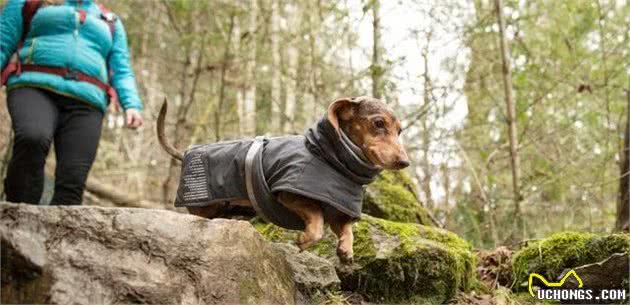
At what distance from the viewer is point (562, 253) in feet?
13.8

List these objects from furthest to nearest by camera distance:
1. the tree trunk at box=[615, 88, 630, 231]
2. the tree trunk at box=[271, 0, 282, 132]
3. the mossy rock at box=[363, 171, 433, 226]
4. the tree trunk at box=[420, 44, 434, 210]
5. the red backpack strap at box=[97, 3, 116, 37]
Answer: the tree trunk at box=[271, 0, 282, 132], the tree trunk at box=[420, 44, 434, 210], the tree trunk at box=[615, 88, 630, 231], the mossy rock at box=[363, 171, 433, 226], the red backpack strap at box=[97, 3, 116, 37]

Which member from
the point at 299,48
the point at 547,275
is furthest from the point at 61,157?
the point at 299,48

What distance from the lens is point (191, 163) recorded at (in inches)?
152

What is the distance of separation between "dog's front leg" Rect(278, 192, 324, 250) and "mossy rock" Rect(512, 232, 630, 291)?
1.78 m

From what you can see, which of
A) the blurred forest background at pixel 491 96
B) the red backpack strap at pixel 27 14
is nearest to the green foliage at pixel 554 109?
the blurred forest background at pixel 491 96

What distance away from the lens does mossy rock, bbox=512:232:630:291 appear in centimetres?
397

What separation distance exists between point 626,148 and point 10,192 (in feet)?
17.4

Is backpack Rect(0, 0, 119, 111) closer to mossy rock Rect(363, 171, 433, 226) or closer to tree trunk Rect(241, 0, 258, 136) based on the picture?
mossy rock Rect(363, 171, 433, 226)

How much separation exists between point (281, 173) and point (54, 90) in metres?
1.78

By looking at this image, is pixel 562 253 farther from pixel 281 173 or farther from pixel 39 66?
pixel 39 66

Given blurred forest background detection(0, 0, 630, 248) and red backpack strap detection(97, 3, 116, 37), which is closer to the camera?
red backpack strap detection(97, 3, 116, 37)

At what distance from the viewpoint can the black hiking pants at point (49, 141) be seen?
392cm

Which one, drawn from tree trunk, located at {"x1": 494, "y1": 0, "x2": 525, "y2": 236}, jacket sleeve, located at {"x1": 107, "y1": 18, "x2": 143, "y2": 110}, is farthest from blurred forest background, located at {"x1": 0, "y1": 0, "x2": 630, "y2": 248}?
jacket sleeve, located at {"x1": 107, "y1": 18, "x2": 143, "y2": 110}

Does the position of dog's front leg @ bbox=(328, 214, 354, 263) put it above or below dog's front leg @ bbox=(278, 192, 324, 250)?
below
